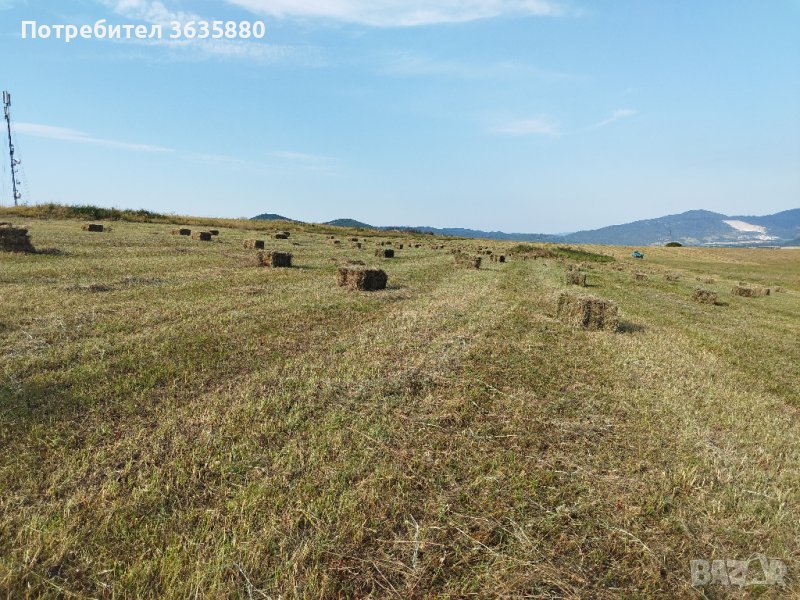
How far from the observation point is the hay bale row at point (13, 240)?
64.7 feet

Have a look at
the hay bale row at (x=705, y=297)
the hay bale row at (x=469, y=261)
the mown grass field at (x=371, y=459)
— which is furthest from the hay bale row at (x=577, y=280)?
the mown grass field at (x=371, y=459)

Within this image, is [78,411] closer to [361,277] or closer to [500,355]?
[500,355]

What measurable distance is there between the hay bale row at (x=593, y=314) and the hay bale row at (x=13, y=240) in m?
Result: 23.7

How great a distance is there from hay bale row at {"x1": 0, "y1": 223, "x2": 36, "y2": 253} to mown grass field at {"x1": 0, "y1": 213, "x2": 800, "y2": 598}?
34.5ft

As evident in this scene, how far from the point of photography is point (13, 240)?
20062mm

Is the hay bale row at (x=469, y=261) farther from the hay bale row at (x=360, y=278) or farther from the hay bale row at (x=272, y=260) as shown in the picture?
the hay bale row at (x=360, y=278)

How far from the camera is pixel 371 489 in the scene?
480 cm

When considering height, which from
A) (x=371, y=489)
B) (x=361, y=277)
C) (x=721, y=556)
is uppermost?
(x=361, y=277)

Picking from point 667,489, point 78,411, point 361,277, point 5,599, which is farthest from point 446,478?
point 361,277

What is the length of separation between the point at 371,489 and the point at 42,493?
3.34 metres

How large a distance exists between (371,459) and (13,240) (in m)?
23.1

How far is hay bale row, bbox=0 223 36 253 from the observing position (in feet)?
64.7

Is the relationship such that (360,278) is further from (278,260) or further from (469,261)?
(469,261)

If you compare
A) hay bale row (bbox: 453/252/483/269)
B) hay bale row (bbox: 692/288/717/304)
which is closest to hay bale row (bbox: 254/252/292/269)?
hay bale row (bbox: 453/252/483/269)
